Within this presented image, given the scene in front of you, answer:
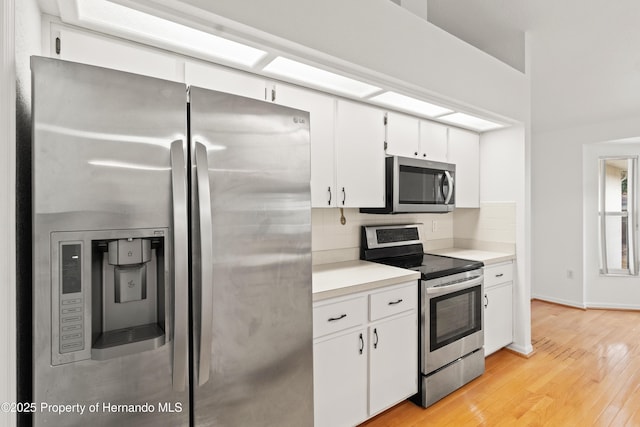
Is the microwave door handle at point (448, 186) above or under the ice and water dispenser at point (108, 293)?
above

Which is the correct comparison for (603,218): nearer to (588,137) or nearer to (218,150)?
(588,137)

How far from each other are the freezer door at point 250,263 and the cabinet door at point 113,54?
0.52 meters

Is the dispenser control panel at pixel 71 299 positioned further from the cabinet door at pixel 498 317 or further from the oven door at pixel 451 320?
the cabinet door at pixel 498 317

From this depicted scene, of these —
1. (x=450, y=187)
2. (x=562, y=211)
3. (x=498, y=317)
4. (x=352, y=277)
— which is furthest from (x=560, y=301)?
(x=352, y=277)

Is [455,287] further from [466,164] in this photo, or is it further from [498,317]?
[466,164]

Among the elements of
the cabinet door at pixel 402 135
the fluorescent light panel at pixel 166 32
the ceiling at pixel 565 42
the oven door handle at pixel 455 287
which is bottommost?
the oven door handle at pixel 455 287

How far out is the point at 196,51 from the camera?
1.49m

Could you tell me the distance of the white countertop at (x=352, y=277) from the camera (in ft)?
5.60

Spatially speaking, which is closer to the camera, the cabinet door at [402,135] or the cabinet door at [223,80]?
the cabinet door at [223,80]

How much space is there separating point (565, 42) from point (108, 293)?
11.9 ft

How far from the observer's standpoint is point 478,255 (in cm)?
285

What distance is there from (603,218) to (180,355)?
5.35m
